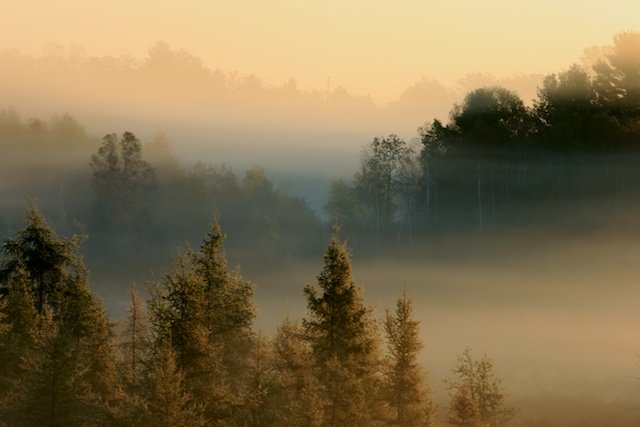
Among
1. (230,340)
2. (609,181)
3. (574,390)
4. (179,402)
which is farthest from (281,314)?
(179,402)

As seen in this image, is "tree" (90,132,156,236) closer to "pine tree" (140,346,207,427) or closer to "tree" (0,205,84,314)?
"tree" (0,205,84,314)

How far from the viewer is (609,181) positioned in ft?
376

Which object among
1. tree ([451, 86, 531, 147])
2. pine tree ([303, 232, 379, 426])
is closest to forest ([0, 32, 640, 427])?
pine tree ([303, 232, 379, 426])

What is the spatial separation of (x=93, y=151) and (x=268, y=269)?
2487 inches

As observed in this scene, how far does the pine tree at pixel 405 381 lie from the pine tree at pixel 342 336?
2.32 meters

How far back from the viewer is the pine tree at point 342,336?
3894cm

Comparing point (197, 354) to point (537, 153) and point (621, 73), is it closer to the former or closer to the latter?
point (537, 153)

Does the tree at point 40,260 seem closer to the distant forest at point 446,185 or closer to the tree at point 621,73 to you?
the distant forest at point 446,185

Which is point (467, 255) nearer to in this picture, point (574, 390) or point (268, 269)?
point (268, 269)

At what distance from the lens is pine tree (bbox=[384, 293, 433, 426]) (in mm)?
42031

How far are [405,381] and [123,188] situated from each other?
117351 mm

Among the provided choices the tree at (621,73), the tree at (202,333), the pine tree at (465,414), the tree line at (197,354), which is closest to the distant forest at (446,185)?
the tree at (621,73)

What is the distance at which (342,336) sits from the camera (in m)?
39.5

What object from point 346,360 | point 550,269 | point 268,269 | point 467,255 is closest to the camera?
point 346,360
